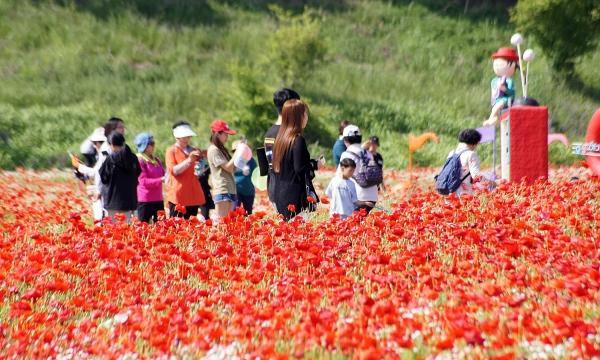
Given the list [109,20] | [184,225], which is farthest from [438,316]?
[109,20]

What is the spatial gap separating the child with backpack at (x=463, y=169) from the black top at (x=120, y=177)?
3.38m

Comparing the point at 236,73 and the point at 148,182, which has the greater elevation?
the point at 148,182

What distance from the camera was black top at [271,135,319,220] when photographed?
8180 mm

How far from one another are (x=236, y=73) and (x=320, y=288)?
1663 cm

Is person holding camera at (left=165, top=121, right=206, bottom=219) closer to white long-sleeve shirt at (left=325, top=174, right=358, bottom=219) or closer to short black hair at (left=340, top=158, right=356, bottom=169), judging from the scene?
white long-sleeve shirt at (left=325, top=174, right=358, bottom=219)

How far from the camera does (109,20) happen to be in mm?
29594

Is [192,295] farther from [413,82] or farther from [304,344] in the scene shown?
[413,82]

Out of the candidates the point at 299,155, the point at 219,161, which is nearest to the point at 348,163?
the point at 299,155

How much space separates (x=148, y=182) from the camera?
987cm

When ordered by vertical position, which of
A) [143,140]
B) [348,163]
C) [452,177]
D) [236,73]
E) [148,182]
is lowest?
[236,73]

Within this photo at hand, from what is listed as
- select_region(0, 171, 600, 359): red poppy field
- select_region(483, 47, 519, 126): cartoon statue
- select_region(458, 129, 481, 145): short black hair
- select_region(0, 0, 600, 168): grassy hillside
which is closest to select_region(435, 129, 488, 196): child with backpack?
select_region(458, 129, 481, 145): short black hair

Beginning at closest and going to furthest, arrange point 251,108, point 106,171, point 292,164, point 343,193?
point 292,164, point 343,193, point 106,171, point 251,108

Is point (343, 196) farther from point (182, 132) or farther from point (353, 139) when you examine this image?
point (182, 132)

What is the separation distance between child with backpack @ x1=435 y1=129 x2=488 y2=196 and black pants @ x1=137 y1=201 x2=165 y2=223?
10.1 ft
